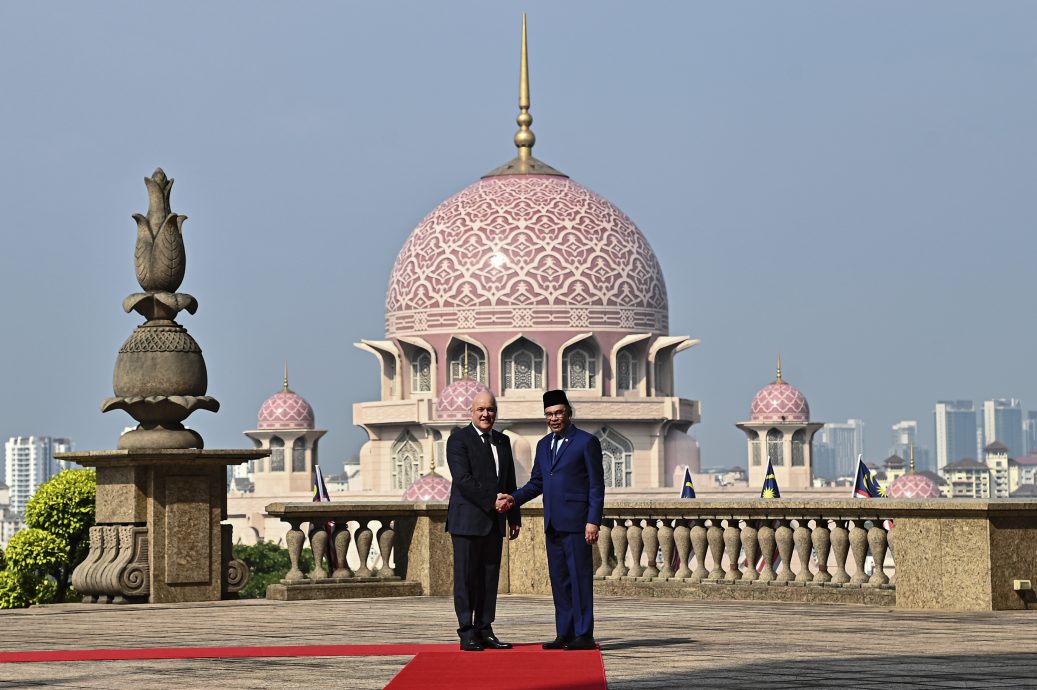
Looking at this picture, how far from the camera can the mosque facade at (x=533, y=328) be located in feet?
244

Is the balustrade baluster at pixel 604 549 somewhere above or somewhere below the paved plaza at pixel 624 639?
above

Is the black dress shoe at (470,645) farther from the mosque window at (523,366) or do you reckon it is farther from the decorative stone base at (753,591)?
the mosque window at (523,366)

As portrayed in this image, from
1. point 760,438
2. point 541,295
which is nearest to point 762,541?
point 541,295

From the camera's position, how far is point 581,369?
7500 centimetres

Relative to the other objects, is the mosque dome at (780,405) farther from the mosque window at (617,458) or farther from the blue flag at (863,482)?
the blue flag at (863,482)

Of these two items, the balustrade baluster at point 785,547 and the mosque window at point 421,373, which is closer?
the balustrade baluster at point 785,547

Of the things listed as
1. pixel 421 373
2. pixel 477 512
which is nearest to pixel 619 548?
pixel 477 512

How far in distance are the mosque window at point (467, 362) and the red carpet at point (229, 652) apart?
61.3 metres

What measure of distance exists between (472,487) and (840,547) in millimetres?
5032

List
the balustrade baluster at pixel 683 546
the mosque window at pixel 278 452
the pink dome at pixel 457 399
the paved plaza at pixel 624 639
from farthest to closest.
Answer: the mosque window at pixel 278 452, the pink dome at pixel 457 399, the balustrade baluster at pixel 683 546, the paved plaza at pixel 624 639

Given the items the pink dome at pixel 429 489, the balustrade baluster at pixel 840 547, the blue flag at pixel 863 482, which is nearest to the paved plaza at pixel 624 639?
the balustrade baluster at pixel 840 547

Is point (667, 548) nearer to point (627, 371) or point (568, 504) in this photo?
point (568, 504)

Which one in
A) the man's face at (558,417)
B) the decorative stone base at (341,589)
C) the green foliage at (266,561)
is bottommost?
the green foliage at (266,561)

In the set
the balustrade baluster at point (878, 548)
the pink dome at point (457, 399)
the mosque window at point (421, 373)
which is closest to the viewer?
the balustrade baluster at point (878, 548)
